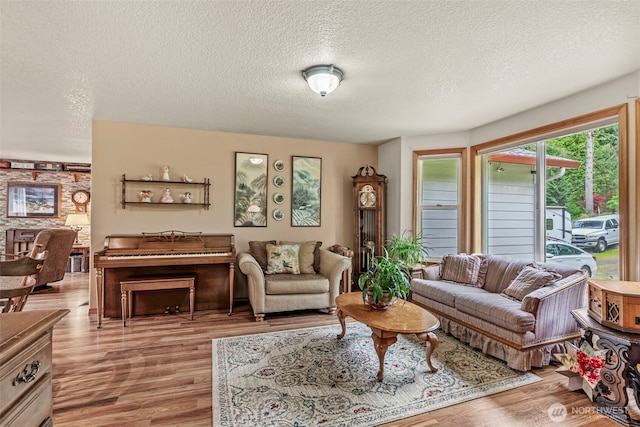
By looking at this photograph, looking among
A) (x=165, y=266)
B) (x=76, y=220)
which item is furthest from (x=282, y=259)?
(x=76, y=220)

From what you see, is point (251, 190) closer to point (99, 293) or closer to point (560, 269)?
point (99, 293)

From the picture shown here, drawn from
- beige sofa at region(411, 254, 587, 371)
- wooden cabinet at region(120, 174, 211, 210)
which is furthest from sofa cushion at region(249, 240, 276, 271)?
beige sofa at region(411, 254, 587, 371)

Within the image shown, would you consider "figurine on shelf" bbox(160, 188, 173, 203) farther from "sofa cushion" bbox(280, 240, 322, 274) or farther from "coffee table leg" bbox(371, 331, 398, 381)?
"coffee table leg" bbox(371, 331, 398, 381)

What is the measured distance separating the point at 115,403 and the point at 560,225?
14.2ft

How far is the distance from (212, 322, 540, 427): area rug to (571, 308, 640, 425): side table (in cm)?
46

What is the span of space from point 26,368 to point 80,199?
7.40 meters

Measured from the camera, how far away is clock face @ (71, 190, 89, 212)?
21.9 feet

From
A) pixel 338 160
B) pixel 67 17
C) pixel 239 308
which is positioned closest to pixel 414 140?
pixel 338 160

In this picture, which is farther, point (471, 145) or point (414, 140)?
point (414, 140)

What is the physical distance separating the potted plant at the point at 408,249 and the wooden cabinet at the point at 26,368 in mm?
3620

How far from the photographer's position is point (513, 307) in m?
2.57

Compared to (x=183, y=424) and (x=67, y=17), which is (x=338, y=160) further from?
(x=183, y=424)

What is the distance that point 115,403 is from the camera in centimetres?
195

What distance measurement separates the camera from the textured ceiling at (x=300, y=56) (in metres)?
1.72
